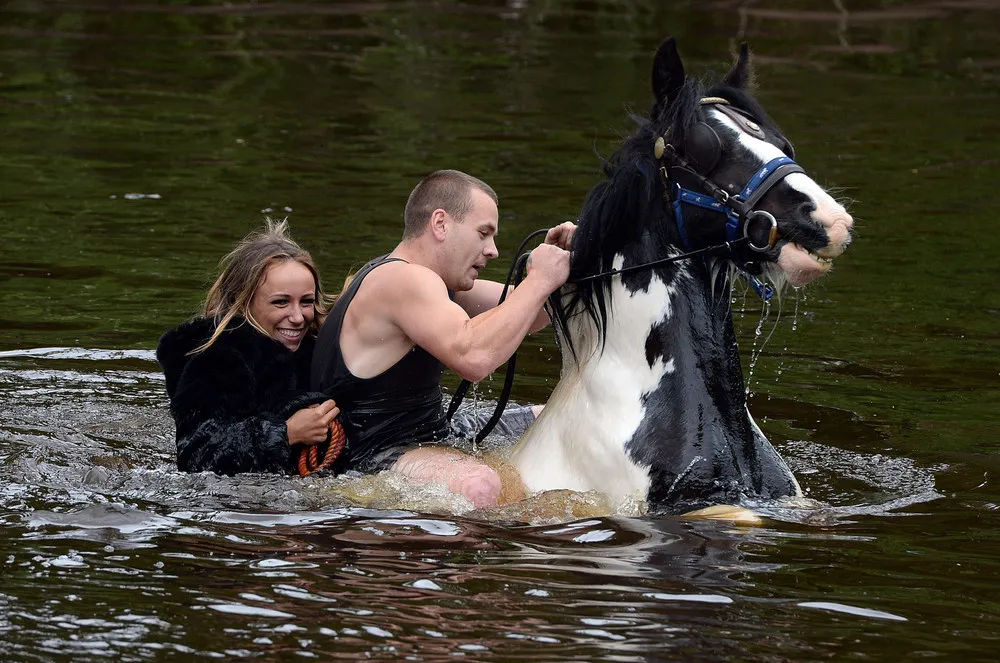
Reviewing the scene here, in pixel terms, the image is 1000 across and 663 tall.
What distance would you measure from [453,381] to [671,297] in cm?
364

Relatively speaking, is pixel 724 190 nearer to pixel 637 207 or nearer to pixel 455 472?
pixel 637 207

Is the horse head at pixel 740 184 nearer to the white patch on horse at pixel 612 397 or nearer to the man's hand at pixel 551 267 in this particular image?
the white patch on horse at pixel 612 397

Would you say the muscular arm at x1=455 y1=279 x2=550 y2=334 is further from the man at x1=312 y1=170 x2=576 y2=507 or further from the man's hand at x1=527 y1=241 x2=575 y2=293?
the man's hand at x1=527 y1=241 x2=575 y2=293

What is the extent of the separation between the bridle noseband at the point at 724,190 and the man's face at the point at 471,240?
0.84m

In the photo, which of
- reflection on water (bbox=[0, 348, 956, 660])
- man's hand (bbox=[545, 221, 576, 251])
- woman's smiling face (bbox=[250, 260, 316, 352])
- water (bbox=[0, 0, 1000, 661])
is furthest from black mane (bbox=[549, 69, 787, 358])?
woman's smiling face (bbox=[250, 260, 316, 352])

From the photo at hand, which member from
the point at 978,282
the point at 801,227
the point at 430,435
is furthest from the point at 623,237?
the point at 978,282

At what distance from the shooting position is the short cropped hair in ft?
19.2

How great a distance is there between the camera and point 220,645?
436 centimetres

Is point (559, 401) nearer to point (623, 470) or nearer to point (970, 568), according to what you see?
point (623, 470)

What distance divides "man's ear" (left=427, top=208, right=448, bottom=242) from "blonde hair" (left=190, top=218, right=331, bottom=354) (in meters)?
0.82

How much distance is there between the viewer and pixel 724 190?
518 centimetres

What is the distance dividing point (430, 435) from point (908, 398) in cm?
330

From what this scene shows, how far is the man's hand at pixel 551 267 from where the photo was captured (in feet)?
17.6

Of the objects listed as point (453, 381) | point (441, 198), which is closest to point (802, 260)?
point (441, 198)
